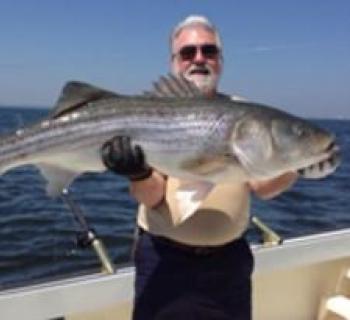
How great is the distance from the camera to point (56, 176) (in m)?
3.19

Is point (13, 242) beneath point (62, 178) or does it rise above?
beneath

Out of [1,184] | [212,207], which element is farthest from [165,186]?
[1,184]

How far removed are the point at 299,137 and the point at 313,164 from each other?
117 millimetres

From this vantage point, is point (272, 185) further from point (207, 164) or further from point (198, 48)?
point (198, 48)

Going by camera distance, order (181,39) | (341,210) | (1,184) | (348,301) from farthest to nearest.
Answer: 1. (1,184)
2. (341,210)
3. (348,301)
4. (181,39)

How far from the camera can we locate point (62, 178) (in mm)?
3186

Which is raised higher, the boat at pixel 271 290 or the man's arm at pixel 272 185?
the man's arm at pixel 272 185

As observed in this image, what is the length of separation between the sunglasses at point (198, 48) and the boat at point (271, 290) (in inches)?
49.7

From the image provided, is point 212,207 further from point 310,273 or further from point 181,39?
point 310,273

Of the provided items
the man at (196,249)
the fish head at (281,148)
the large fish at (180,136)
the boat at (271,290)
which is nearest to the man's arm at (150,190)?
the man at (196,249)

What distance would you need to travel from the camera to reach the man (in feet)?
10.5

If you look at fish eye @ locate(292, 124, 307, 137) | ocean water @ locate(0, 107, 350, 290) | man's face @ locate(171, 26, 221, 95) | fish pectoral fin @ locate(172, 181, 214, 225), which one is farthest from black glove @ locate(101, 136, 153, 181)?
ocean water @ locate(0, 107, 350, 290)

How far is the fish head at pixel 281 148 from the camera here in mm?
2871

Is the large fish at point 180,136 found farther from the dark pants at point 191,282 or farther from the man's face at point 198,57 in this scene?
the dark pants at point 191,282
